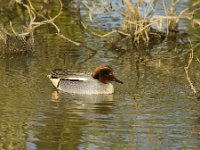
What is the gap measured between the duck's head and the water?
30 centimetres

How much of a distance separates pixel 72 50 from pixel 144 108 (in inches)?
217

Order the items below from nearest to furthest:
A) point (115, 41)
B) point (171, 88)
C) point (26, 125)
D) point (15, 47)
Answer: point (26, 125)
point (171, 88)
point (15, 47)
point (115, 41)

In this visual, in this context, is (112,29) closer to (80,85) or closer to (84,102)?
(80,85)

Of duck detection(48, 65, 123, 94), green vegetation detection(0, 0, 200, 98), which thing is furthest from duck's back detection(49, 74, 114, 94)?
green vegetation detection(0, 0, 200, 98)

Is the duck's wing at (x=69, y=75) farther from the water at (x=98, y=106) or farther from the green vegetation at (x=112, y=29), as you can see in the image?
the green vegetation at (x=112, y=29)

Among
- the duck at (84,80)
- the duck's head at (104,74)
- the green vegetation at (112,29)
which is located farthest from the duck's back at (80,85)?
the green vegetation at (112,29)

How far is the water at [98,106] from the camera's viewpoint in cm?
1287

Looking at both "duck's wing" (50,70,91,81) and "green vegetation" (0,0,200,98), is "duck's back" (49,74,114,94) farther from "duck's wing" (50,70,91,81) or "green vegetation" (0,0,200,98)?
"green vegetation" (0,0,200,98)

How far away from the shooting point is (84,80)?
16.9 m

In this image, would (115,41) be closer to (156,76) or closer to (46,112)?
(156,76)

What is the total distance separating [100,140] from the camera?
1285 cm

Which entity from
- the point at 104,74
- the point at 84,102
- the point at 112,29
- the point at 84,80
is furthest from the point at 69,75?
the point at 112,29

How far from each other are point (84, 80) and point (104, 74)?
422mm

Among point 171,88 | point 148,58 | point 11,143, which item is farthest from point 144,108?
point 148,58
